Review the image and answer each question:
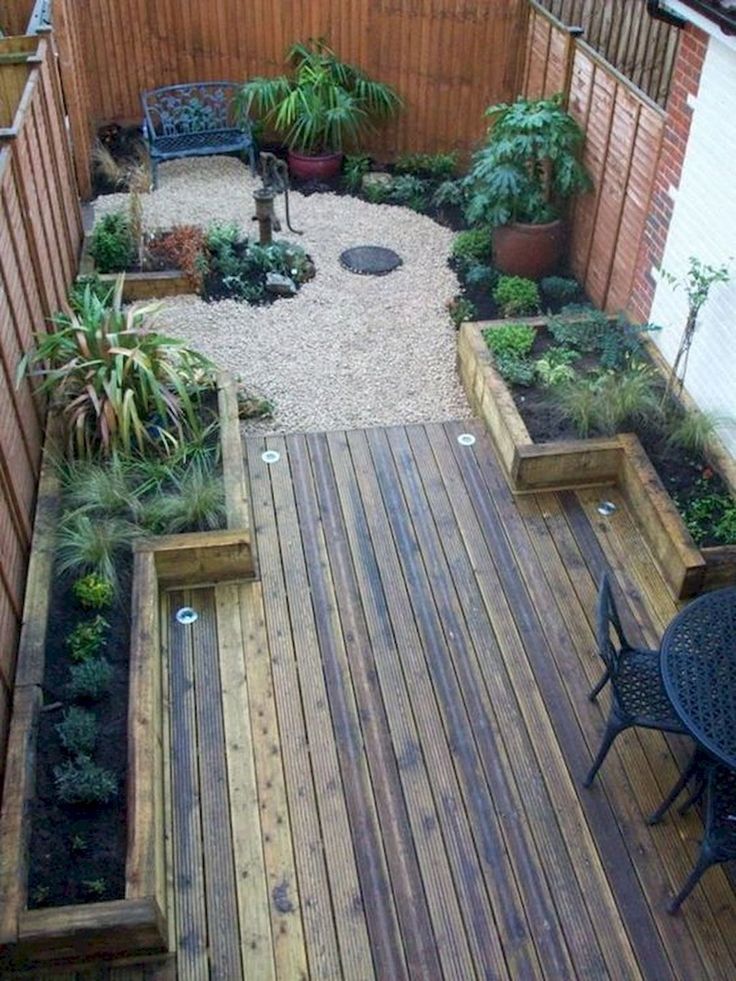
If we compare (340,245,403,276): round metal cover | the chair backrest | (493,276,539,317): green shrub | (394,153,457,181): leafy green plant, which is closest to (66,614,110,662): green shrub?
the chair backrest

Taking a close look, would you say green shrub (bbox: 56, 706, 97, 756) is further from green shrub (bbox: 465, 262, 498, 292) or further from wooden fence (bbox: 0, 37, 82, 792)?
green shrub (bbox: 465, 262, 498, 292)

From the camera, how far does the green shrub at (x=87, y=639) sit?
3521 mm

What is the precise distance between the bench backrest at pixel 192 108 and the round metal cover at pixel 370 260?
1773 mm

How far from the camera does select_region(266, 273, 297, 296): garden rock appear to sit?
6.19 m

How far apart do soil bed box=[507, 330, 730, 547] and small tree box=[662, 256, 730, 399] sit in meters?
0.10

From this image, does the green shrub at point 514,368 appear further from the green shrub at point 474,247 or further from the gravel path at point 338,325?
the green shrub at point 474,247

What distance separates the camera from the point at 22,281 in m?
4.25

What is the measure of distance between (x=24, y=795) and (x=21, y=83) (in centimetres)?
→ 438

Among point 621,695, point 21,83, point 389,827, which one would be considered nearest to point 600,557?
point 621,695

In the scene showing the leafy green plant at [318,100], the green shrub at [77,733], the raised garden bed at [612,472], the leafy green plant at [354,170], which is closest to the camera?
the green shrub at [77,733]

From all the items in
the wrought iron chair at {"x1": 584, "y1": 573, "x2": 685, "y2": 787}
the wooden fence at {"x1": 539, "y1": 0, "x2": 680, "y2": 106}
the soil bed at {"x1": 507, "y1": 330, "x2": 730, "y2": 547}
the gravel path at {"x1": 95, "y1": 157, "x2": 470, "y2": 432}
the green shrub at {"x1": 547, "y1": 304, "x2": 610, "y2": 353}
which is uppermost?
the wooden fence at {"x1": 539, "y1": 0, "x2": 680, "y2": 106}

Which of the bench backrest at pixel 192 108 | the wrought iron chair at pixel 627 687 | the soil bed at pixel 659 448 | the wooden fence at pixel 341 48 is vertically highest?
the wooden fence at pixel 341 48

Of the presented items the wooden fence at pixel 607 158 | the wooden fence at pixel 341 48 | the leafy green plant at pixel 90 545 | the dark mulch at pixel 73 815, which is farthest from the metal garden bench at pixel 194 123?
the dark mulch at pixel 73 815

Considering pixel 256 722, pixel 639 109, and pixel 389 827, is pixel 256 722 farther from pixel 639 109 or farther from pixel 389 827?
pixel 639 109
